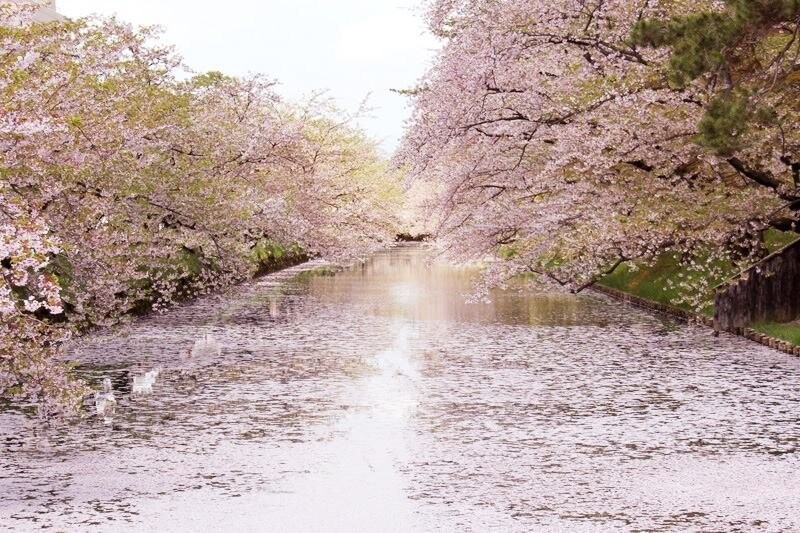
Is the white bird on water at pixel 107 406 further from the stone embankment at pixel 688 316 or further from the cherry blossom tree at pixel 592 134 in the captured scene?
the cherry blossom tree at pixel 592 134

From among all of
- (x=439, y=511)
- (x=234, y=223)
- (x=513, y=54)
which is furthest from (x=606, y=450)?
(x=234, y=223)

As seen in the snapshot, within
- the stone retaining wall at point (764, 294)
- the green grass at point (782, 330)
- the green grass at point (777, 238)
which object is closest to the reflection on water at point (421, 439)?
the green grass at point (782, 330)

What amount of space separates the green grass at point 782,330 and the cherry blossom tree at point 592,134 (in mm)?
1343

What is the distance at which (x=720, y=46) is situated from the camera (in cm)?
1583

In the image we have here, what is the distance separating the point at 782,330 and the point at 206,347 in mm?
10254

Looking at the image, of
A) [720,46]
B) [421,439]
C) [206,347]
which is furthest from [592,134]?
A: [421,439]

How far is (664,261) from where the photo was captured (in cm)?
3409

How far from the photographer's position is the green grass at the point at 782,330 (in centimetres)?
1884

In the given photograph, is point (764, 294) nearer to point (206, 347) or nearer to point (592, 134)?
point (592, 134)

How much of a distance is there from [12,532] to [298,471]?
103 inches

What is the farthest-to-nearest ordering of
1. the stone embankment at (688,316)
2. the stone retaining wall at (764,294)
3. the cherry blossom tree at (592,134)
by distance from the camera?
the stone retaining wall at (764,294) → the cherry blossom tree at (592,134) → the stone embankment at (688,316)

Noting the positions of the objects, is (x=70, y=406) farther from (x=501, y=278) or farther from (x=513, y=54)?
(x=501, y=278)

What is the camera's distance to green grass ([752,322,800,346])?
18.8 meters

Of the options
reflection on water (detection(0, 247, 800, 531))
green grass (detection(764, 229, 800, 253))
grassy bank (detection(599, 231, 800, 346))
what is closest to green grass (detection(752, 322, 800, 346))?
grassy bank (detection(599, 231, 800, 346))
